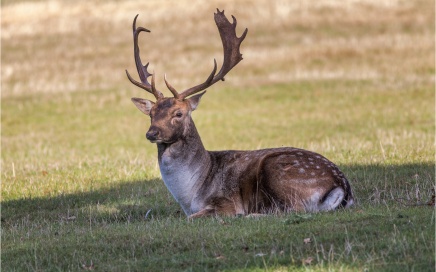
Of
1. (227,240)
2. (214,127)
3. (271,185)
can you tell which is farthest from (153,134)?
(214,127)

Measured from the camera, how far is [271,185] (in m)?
10.3

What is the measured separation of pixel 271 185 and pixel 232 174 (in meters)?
0.63

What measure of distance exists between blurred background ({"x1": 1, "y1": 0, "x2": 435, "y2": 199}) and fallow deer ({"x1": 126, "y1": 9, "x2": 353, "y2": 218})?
129 inches

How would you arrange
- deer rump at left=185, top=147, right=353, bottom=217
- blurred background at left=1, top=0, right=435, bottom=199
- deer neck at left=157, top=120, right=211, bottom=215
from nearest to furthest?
deer rump at left=185, top=147, right=353, bottom=217 < deer neck at left=157, top=120, right=211, bottom=215 < blurred background at left=1, top=0, right=435, bottom=199

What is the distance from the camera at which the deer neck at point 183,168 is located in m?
10.7

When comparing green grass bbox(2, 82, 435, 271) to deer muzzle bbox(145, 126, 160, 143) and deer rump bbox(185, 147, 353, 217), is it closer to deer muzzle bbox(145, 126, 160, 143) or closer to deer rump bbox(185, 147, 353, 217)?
deer rump bbox(185, 147, 353, 217)

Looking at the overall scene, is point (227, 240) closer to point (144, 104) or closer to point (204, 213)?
point (204, 213)

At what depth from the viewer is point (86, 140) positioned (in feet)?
80.1

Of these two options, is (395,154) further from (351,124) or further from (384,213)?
(351,124)

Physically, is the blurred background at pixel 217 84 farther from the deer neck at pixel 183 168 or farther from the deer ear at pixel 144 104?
the deer neck at pixel 183 168

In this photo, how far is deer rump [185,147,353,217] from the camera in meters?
10.1

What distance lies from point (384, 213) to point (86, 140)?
1623 centimetres

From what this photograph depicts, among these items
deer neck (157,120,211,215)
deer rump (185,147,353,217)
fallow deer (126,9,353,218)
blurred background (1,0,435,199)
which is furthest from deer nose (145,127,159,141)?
blurred background (1,0,435,199)

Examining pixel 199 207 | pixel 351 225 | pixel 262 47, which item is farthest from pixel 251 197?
pixel 262 47
